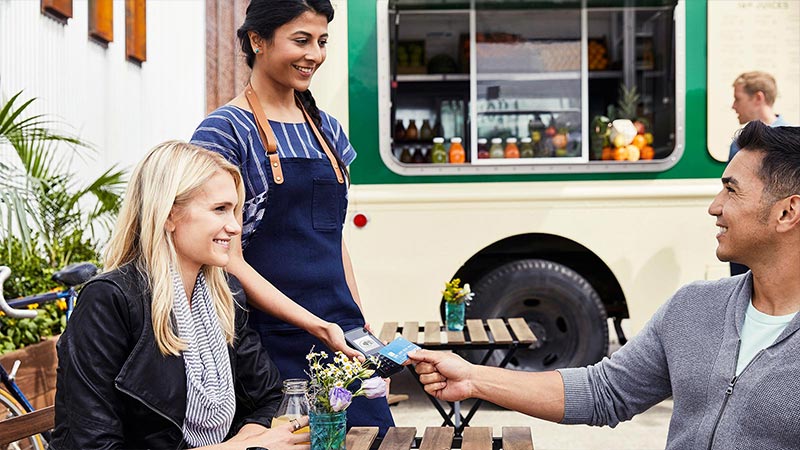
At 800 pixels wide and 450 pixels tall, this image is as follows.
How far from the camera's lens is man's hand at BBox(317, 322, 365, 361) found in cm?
248

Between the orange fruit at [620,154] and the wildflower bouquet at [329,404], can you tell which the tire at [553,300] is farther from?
the wildflower bouquet at [329,404]

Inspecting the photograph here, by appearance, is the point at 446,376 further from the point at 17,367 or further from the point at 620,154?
the point at 620,154

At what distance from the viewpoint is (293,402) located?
7.09 ft

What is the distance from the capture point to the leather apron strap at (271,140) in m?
2.63

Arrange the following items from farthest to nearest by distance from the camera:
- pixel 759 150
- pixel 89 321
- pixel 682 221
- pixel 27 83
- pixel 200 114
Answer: pixel 200 114 → pixel 27 83 → pixel 682 221 → pixel 759 150 → pixel 89 321

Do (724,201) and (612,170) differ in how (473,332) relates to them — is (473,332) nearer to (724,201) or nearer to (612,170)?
(612,170)

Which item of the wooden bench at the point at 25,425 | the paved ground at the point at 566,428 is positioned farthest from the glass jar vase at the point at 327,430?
the paved ground at the point at 566,428

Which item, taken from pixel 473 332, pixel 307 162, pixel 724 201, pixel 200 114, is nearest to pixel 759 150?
pixel 724 201

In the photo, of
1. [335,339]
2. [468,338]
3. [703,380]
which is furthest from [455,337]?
[703,380]

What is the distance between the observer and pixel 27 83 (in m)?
6.31

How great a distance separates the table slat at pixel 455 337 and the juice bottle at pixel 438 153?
4.59ft

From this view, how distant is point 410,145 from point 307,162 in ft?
11.2

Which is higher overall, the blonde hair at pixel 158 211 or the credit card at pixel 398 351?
the blonde hair at pixel 158 211

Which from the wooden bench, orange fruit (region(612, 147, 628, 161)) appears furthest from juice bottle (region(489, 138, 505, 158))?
the wooden bench
